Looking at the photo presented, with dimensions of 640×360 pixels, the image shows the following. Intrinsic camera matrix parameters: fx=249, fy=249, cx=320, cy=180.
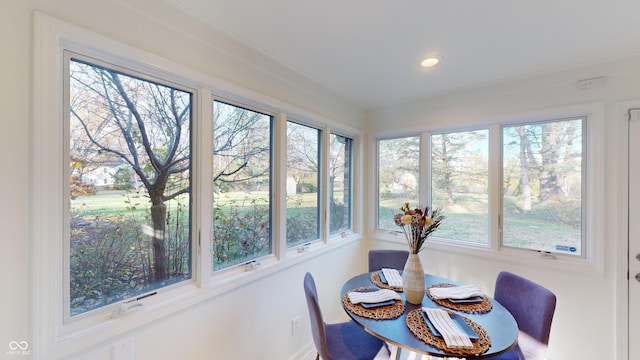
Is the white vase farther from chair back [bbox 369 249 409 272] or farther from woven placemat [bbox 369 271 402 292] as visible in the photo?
chair back [bbox 369 249 409 272]

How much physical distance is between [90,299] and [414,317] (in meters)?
1.61

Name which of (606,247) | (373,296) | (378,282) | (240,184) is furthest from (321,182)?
(606,247)

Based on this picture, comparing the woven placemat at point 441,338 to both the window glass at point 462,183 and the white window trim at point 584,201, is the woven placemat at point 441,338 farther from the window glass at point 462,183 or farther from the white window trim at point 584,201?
the window glass at point 462,183

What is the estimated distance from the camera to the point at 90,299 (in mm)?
1135

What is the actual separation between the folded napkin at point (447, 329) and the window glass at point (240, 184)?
1.22 meters

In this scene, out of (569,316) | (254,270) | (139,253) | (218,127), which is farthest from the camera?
(569,316)

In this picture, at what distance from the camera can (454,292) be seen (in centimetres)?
166

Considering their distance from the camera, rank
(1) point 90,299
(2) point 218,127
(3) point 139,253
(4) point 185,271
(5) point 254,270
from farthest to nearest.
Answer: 1. (5) point 254,270
2. (2) point 218,127
3. (4) point 185,271
4. (3) point 139,253
5. (1) point 90,299

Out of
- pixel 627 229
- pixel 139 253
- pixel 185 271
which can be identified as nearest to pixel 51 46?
pixel 139 253

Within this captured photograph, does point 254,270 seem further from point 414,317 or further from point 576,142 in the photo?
point 576,142

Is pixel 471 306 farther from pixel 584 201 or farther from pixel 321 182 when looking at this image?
pixel 321 182

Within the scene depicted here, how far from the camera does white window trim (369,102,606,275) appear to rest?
191 centimetres

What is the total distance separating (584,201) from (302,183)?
235 centimetres

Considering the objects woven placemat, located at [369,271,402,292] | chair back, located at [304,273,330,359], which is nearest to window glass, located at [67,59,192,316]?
chair back, located at [304,273,330,359]
